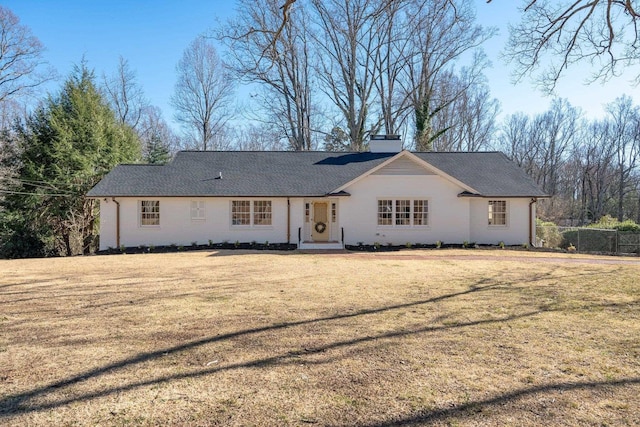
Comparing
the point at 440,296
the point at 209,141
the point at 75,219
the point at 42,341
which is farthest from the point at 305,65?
the point at 42,341

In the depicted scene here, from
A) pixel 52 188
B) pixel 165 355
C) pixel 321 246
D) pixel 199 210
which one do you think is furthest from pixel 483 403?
pixel 52 188

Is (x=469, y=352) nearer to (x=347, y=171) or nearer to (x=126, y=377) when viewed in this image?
(x=126, y=377)

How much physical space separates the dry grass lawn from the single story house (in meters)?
9.19

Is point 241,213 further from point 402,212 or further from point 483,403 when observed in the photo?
point 483,403

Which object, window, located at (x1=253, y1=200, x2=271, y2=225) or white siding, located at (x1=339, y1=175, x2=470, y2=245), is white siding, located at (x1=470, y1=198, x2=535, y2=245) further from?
window, located at (x1=253, y1=200, x2=271, y2=225)

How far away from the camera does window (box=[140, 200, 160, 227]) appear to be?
1867cm

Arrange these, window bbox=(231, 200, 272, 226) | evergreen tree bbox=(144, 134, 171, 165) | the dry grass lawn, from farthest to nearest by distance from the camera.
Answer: evergreen tree bbox=(144, 134, 171, 165)
window bbox=(231, 200, 272, 226)
the dry grass lawn

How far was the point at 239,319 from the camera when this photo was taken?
619 centimetres

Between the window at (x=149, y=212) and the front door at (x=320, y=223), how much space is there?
7.76 metres

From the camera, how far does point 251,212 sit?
62.4 feet

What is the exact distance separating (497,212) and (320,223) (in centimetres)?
914

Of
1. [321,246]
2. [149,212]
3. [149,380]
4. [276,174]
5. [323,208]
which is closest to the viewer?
[149,380]

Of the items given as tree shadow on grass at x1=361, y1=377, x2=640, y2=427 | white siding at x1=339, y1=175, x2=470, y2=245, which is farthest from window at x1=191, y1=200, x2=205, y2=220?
tree shadow on grass at x1=361, y1=377, x2=640, y2=427

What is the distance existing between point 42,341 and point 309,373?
378 cm
